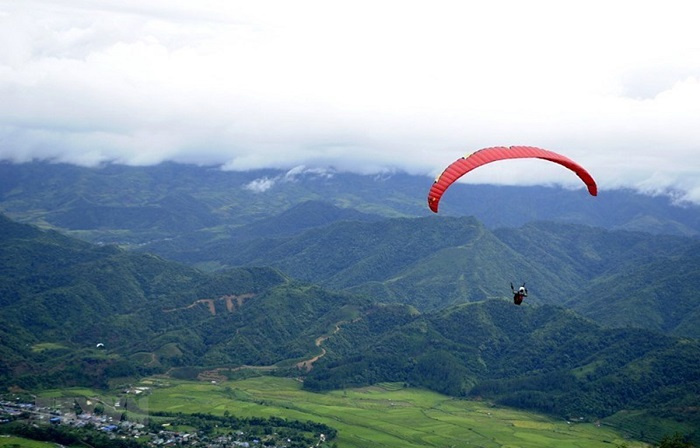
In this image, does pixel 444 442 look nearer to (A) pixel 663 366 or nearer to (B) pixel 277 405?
(B) pixel 277 405

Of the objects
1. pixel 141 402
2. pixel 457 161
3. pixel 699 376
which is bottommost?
pixel 141 402

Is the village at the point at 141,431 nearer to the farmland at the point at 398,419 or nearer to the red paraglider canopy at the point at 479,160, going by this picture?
the farmland at the point at 398,419

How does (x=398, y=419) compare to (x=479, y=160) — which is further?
(x=398, y=419)

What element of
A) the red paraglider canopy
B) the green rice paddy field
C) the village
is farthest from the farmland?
the red paraglider canopy

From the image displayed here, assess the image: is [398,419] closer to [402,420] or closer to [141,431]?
[402,420]

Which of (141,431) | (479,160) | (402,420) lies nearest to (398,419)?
(402,420)

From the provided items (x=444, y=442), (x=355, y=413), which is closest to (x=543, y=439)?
(x=444, y=442)
